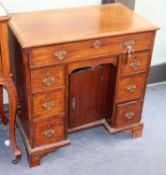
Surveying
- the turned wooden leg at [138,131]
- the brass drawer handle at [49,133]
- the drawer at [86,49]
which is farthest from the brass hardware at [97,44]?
the turned wooden leg at [138,131]

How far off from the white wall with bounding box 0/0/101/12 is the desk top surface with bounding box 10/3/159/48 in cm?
20

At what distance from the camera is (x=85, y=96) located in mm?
1826

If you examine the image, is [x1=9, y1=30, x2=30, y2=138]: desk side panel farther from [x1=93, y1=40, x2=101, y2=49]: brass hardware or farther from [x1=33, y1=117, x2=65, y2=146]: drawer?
[x1=93, y1=40, x2=101, y2=49]: brass hardware

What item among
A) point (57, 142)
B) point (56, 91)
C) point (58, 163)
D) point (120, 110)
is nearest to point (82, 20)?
point (56, 91)

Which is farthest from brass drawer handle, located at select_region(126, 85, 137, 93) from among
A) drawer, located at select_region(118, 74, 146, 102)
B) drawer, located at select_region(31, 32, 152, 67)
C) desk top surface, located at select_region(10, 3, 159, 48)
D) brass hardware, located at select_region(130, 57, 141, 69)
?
desk top surface, located at select_region(10, 3, 159, 48)

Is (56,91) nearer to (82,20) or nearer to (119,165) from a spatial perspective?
(82,20)

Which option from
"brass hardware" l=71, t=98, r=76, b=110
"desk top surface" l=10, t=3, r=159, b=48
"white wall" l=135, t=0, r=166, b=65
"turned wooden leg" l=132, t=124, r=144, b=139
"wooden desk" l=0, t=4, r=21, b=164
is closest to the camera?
"wooden desk" l=0, t=4, r=21, b=164

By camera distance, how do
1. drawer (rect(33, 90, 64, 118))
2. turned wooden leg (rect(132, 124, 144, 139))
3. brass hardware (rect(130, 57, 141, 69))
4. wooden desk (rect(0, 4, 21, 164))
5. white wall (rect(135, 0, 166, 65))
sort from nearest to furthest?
wooden desk (rect(0, 4, 21, 164)) → drawer (rect(33, 90, 64, 118)) → brass hardware (rect(130, 57, 141, 69)) → turned wooden leg (rect(132, 124, 144, 139)) → white wall (rect(135, 0, 166, 65))

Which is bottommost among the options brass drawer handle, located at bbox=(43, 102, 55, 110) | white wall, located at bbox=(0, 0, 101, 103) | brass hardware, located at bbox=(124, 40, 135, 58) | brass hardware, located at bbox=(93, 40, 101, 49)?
brass drawer handle, located at bbox=(43, 102, 55, 110)

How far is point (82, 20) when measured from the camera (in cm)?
165

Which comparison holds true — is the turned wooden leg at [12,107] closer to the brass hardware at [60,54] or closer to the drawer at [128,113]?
the brass hardware at [60,54]

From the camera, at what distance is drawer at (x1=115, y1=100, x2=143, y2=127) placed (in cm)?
184

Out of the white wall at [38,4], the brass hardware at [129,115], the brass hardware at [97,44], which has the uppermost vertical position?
the white wall at [38,4]

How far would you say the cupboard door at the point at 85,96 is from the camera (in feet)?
5.72
